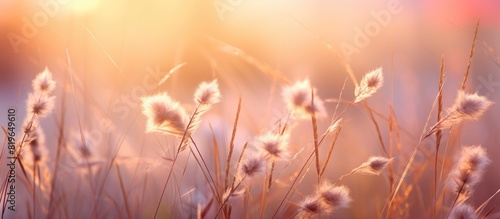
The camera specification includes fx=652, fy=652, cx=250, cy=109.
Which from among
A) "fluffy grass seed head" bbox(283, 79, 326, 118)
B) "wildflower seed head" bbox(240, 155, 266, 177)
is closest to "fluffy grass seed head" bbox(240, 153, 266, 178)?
"wildflower seed head" bbox(240, 155, 266, 177)

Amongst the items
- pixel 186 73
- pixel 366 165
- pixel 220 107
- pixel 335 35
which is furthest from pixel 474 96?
pixel 186 73

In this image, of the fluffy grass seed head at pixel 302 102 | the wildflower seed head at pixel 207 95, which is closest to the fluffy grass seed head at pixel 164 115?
the wildflower seed head at pixel 207 95

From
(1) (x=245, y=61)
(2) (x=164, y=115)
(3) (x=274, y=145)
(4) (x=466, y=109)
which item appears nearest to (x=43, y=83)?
(2) (x=164, y=115)

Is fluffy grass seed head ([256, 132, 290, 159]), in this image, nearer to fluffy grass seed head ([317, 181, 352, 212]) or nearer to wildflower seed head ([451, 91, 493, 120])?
fluffy grass seed head ([317, 181, 352, 212])

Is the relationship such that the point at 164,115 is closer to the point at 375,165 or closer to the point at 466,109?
the point at 375,165

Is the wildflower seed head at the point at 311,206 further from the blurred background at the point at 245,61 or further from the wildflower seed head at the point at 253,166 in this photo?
the blurred background at the point at 245,61

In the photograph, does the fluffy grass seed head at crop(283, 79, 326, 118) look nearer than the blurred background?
Yes

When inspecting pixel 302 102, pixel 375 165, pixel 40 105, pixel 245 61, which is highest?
pixel 245 61
